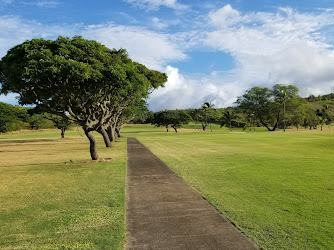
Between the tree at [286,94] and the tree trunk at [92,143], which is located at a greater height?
the tree at [286,94]

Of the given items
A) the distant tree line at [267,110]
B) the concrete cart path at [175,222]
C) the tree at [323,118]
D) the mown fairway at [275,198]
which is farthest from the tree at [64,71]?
the tree at [323,118]

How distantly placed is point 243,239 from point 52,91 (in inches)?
703

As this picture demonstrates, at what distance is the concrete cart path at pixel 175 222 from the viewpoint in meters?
5.71

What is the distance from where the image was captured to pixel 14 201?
9586mm

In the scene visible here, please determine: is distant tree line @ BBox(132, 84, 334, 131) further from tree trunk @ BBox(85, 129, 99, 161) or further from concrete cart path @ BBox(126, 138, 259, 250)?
concrete cart path @ BBox(126, 138, 259, 250)

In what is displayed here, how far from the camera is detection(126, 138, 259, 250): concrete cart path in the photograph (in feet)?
18.7

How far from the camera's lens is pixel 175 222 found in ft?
22.8

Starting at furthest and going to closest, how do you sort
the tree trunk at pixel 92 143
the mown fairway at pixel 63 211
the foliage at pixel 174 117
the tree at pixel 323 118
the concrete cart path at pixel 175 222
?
the tree at pixel 323 118 → the foliage at pixel 174 117 → the tree trunk at pixel 92 143 → the mown fairway at pixel 63 211 → the concrete cart path at pixel 175 222

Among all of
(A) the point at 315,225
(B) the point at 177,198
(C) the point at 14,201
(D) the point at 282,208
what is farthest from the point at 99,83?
(A) the point at 315,225

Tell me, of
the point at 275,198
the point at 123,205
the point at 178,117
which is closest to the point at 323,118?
the point at 178,117

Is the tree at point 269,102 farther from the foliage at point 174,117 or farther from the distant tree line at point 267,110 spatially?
the foliage at point 174,117

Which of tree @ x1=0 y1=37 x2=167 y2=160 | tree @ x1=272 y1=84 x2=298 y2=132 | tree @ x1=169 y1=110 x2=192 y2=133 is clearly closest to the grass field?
tree @ x1=0 y1=37 x2=167 y2=160

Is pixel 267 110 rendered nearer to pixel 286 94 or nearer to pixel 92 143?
pixel 286 94

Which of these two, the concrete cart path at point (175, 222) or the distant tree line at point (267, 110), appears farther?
the distant tree line at point (267, 110)
